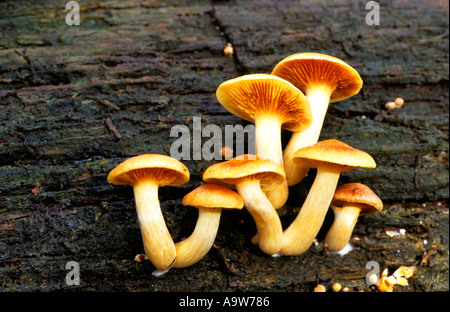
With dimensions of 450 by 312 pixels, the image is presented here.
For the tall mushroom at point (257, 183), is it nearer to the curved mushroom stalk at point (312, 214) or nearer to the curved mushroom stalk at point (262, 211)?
the curved mushroom stalk at point (262, 211)

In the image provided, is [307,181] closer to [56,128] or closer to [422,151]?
[422,151]

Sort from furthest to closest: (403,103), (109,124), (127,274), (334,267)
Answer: (403,103)
(109,124)
(334,267)
(127,274)

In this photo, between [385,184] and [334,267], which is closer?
[334,267]

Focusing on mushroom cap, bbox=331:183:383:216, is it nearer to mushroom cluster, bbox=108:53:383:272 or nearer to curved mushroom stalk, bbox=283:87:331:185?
mushroom cluster, bbox=108:53:383:272

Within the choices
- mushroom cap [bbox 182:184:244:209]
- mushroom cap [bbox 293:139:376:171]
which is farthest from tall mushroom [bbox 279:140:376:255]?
mushroom cap [bbox 182:184:244:209]

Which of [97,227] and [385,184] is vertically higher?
[385,184]

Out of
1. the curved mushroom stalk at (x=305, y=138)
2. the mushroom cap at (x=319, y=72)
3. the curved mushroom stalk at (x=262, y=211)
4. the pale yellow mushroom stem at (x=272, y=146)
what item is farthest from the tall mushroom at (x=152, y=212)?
the mushroom cap at (x=319, y=72)
